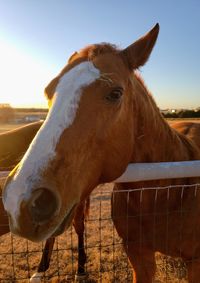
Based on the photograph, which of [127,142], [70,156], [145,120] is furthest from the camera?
[145,120]

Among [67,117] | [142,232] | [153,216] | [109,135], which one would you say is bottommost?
[142,232]

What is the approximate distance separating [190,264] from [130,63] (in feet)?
6.37

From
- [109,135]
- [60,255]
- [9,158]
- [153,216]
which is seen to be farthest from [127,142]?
[60,255]

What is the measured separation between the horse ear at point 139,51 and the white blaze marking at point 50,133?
42 centimetres

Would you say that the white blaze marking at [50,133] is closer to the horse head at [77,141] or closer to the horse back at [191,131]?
the horse head at [77,141]

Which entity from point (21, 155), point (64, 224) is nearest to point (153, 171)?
point (64, 224)

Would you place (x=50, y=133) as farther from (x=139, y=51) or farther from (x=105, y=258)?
(x=105, y=258)

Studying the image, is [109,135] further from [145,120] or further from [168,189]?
[168,189]

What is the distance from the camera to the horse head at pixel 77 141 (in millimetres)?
1617

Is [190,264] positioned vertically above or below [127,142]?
below

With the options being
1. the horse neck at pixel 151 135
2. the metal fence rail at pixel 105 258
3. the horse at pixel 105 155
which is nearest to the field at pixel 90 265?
the metal fence rail at pixel 105 258

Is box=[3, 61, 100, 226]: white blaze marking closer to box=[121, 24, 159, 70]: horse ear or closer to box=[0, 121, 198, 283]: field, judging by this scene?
box=[121, 24, 159, 70]: horse ear

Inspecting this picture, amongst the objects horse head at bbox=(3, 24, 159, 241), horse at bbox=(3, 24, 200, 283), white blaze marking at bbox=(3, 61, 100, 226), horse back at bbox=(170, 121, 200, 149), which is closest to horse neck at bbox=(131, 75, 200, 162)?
horse at bbox=(3, 24, 200, 283)

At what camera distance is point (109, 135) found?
2.10 metres
